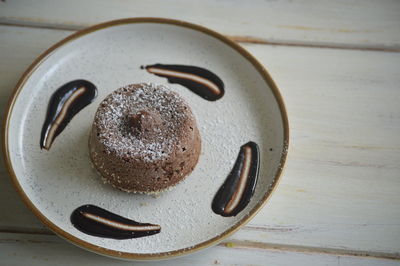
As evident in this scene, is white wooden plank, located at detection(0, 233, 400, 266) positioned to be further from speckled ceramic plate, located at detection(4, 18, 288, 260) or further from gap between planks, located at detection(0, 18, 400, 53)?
gap between planks, located at detection(0, 18, 400, 53)

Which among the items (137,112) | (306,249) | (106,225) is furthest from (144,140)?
(306,249)

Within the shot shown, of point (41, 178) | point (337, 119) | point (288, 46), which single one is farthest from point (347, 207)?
point (41, 178)

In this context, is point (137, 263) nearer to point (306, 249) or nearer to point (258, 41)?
point (306, 249)

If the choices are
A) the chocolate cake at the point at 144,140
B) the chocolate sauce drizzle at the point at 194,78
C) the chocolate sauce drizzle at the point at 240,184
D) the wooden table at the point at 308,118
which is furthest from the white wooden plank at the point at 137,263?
the chocolate sauce drizzle at the point at 194,78

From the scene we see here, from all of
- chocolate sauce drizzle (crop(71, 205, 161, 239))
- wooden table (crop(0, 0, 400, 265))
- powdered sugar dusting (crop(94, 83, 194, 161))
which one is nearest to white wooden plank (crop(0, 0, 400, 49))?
wooden table (crop(0, 0, 400, 265))

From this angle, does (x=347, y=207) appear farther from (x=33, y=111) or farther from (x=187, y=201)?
(x=33, y=111)

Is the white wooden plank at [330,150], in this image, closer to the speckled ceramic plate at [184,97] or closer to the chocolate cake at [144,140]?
the speckled ceramic plate at [184,97]
